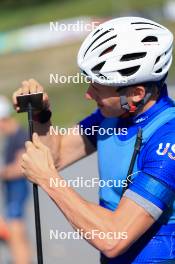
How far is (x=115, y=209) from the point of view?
422cm

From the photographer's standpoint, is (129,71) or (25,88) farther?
(25,88)

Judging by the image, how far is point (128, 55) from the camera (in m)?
4.21

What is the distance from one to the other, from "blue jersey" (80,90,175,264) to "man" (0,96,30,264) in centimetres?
483

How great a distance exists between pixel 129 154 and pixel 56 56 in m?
24.5

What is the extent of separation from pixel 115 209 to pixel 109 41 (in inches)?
34.9

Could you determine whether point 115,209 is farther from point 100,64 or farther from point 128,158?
point 100,64

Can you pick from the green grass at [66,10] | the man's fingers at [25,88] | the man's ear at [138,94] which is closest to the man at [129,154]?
the man's ear at [138,94]

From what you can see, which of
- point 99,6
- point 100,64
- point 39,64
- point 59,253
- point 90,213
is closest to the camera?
point 90,213

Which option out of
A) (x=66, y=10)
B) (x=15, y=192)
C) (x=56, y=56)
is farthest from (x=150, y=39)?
(x=66, y=10)

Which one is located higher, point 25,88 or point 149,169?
point 25,88

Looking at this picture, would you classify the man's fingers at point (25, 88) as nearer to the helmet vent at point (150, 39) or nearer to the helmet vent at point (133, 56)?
the helmet vent at point (133, 56)

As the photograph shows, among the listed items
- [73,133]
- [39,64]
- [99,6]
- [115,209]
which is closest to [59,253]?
[73,133]

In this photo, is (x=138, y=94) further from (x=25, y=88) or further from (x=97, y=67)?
(x=25, y=88)

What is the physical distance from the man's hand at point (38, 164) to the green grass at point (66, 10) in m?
32.8
